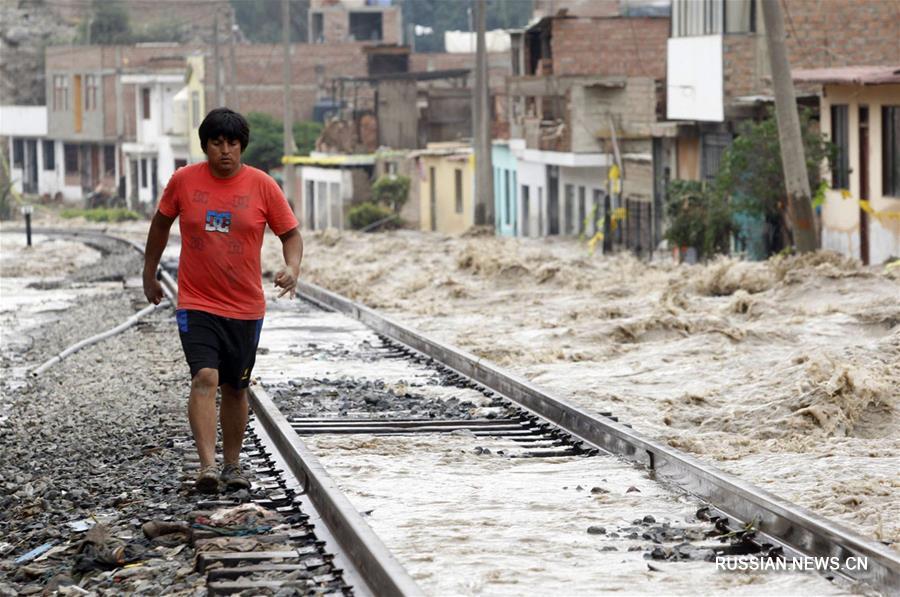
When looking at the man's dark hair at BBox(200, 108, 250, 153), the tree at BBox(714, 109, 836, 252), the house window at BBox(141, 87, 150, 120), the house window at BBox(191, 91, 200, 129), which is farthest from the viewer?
the house window at BBox(141, 87, 150, 120)

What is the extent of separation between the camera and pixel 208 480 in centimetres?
848

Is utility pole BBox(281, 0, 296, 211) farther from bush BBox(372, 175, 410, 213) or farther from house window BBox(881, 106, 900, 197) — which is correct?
house window BBox(881, 106, 900, 197)

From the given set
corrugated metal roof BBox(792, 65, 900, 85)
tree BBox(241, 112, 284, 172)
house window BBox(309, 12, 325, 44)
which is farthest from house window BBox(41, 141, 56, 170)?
corrugated metal roof BBox(792, 65, 900, 85)

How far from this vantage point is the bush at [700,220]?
30234mm

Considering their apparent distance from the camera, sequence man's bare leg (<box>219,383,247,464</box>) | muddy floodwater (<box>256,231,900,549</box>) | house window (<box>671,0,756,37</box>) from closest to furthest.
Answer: man's bare leg (<box>219,383,247,464</box>), muddy floodwater (<box>256,231,900,549</box>), house window (<box>671,0,756,37</box>)

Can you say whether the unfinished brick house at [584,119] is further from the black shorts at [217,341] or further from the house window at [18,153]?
the house window at [18,153]

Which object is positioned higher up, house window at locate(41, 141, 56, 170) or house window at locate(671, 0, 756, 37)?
house window at locate(671, 0, 756, 37)

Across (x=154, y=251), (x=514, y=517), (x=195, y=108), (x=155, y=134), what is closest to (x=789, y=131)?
(x=154, y=251)

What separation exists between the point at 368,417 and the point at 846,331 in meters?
7.27

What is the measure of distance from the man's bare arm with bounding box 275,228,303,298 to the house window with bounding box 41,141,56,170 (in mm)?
89128

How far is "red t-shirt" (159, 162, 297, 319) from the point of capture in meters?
8.34

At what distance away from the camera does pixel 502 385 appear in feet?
42.1

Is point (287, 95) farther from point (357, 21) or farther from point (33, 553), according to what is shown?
point (33, 553)

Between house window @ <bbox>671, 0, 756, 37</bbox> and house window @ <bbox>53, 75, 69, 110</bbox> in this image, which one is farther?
house window @ <bbox>53, 75, 69, 110</bbox>
